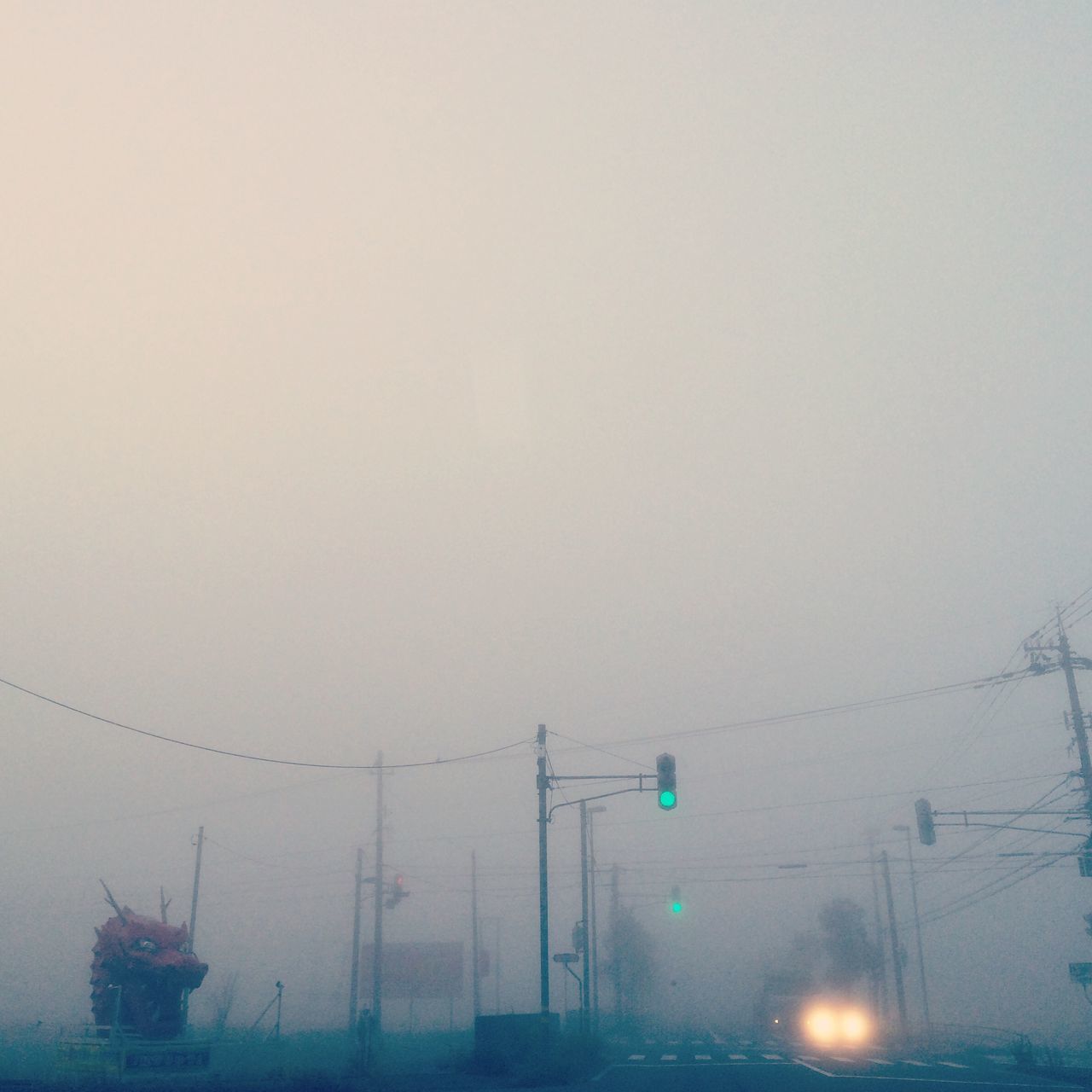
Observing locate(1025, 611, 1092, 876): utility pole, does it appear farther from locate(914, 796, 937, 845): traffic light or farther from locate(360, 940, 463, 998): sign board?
locate(360, 940, 463, 998): sign board

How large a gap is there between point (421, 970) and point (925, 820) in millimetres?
56172

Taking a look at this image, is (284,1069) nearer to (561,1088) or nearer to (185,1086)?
(185,1086)

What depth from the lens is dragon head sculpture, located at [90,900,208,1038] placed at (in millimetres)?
28266

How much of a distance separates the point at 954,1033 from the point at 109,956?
52.5m

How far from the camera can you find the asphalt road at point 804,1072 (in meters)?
21.3

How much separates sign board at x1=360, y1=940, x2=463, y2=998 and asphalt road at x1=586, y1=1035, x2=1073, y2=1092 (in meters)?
36.3

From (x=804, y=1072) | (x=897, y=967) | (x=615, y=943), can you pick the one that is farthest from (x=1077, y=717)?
(x=615, y=943)

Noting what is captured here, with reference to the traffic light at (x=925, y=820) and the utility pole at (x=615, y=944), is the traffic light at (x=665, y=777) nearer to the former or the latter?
the traffic light at (x=925, y=820)

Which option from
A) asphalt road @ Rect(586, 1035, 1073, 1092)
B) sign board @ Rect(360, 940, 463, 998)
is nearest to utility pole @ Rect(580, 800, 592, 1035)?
asphalt road @ Rect(586, 1035, 1073, 1092)

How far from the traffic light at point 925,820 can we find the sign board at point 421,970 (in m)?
53.0

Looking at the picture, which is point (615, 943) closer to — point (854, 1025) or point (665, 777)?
point (854, 1025)

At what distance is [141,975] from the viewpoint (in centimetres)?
2839

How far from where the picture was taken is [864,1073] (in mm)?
24953

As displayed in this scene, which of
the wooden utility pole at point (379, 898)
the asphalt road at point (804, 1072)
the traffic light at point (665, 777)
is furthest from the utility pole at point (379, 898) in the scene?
the traffic light at point (665, 777)
